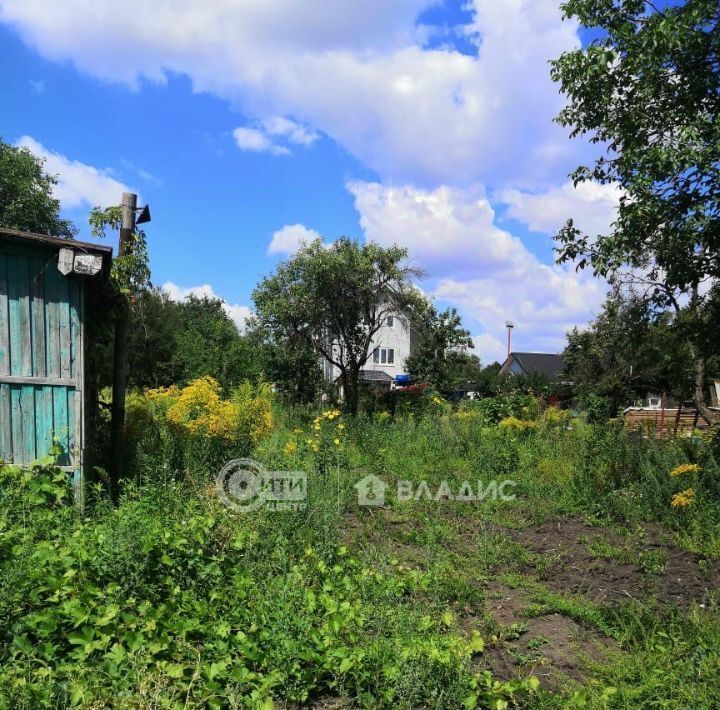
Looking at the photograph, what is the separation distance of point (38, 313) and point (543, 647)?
5026 mm

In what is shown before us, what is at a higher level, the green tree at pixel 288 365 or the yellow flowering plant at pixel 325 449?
the green tree at pixel 288 365

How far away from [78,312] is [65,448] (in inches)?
51.0

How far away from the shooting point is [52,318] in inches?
208

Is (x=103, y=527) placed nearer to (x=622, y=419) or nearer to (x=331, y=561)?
(x=331, y=561)

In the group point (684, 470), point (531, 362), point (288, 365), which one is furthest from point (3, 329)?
point (531, 362)

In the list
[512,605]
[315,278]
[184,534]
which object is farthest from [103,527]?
[315,278]

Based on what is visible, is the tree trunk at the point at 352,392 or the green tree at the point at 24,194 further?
the green tree at the point at 24,194

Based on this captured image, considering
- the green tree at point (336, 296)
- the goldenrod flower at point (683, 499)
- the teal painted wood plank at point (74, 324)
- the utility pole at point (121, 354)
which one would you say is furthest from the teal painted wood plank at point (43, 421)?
the green tree at point (336, 296)

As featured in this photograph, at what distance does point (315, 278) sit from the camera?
13227mm

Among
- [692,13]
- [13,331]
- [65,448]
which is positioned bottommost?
[65,448]

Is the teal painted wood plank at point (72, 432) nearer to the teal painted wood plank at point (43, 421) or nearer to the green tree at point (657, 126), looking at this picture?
the teal painted wood plank at point (43, 421)

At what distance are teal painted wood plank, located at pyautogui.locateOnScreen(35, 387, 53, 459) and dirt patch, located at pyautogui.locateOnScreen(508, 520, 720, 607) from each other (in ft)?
15.2

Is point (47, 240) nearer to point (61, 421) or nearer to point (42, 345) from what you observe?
point (42, 345)

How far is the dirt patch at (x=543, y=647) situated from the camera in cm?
328
